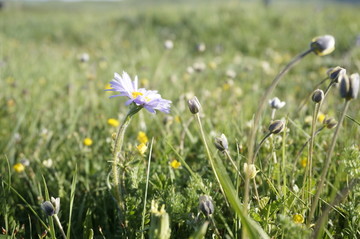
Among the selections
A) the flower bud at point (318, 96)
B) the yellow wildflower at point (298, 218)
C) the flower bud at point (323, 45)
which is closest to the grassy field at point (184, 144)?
the yellow wildflower at point (298, 218)

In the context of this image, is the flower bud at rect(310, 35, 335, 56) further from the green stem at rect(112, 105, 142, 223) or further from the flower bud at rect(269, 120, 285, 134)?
the green stem at rect(112, 105, 142, 223)

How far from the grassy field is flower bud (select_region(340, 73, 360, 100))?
184mm

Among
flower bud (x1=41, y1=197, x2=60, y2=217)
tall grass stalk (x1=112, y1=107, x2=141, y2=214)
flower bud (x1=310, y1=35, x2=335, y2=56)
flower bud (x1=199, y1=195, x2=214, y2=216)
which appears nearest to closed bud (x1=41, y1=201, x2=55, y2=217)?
flower bud (x1=41, y1=197, x2=60, y2=217)

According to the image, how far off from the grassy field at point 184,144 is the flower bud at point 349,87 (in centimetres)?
18

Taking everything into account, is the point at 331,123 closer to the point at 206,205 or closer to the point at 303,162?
the point at 303,162

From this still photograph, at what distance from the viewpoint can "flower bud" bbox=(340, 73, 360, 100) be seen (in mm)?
732

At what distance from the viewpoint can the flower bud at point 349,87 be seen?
2.40ft

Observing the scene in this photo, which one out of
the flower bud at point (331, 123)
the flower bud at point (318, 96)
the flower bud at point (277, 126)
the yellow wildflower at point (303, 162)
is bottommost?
the yellow wildflower at point (303, 162)

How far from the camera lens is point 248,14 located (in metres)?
5.73

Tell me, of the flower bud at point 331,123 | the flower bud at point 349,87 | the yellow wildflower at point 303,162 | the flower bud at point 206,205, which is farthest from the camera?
the yellow wildflower at point 303,162

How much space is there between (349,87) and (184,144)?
100 cm

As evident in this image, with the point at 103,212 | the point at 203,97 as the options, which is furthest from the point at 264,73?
the point at 103,212

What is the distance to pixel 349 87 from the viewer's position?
0.73 meters

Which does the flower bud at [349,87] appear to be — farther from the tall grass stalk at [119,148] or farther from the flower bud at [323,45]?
the tall grass stalk at [119,148]
